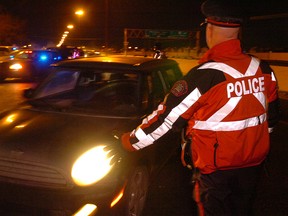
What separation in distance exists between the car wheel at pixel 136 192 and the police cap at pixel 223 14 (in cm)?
179

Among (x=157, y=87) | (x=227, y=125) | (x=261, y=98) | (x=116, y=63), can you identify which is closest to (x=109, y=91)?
(x=116, y=63)

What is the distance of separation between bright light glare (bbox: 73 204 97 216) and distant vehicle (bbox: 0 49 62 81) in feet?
48.4

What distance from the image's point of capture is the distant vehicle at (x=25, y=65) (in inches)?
688

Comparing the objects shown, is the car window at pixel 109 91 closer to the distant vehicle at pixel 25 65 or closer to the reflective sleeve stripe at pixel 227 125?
the reflective sleeve stripe at pixel 227 125

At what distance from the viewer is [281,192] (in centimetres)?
513

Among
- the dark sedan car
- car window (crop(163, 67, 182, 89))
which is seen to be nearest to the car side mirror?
the dark sedan car

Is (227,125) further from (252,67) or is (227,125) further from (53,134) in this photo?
(53,134)

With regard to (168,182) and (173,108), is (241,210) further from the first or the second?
(168,182)

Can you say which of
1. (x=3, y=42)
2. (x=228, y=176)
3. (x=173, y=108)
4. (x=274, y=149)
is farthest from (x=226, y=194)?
(x=3, y=42)

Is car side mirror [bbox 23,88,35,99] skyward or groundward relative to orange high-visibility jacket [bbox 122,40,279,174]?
groundward

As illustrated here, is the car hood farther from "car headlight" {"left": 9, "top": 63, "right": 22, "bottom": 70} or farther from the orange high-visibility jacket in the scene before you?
"car headlight" {"left": 9, "top": 63, "right": 22, "bottom": 70}

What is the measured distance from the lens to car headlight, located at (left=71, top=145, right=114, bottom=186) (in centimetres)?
331

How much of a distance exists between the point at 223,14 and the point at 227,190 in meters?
1.01

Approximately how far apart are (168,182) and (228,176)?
2.96 metres
